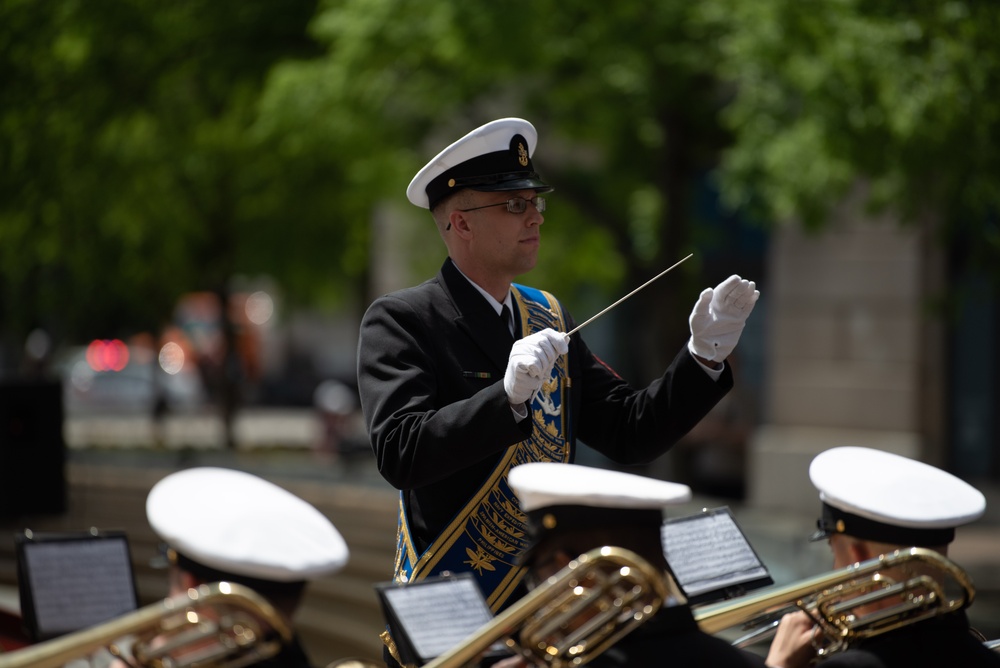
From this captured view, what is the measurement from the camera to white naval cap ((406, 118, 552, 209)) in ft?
11.2

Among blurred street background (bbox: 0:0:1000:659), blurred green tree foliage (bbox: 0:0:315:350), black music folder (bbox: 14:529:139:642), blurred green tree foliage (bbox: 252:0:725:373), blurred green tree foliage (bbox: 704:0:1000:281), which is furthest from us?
blurred green tree foliage (bbox: 0:0:315:350)

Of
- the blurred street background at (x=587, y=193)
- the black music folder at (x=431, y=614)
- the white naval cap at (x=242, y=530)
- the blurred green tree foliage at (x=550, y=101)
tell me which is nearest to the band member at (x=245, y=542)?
the white naval cap at (x=242, y=530)

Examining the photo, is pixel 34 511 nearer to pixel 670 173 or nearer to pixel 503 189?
pixel 670 173

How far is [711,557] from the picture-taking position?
3.19 meters

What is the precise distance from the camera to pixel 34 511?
34.8ft

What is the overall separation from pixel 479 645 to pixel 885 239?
35.5ft

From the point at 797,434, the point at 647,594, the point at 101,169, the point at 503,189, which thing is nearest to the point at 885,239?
the point at 797,434

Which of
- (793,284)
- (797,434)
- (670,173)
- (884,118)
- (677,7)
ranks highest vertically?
(677,7)

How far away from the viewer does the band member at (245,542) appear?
2367 millimetres

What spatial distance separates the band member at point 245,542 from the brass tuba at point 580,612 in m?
0.29

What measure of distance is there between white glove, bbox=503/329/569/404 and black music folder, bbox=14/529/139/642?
871 millimetres

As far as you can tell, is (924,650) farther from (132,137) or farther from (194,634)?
(132,137)

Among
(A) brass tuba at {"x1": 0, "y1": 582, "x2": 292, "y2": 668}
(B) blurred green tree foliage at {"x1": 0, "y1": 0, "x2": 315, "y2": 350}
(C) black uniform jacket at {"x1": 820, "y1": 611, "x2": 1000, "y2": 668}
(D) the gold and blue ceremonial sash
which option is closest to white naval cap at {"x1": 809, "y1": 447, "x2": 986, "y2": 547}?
(C) black uniform jacket at {"x1": 820, "y1": 611, "x2": 1000, "y2": 668}

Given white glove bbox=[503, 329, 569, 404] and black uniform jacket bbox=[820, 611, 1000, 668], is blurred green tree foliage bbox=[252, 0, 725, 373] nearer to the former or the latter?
white glove bbox=[503, 329, 569, 404]
